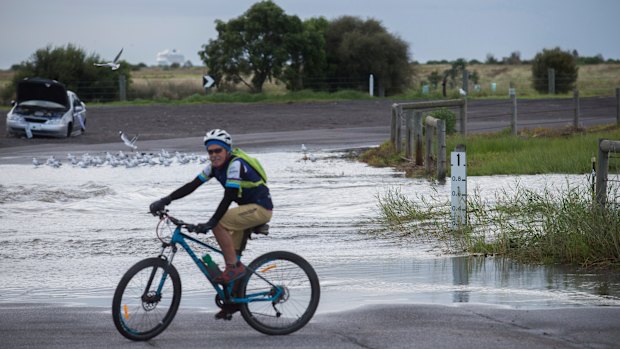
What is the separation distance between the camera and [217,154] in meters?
8.62

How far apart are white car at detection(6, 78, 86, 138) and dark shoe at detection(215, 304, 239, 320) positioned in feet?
90.8

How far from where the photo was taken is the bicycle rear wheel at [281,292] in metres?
8.59

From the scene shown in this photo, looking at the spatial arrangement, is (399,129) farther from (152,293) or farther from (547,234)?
(152,293)

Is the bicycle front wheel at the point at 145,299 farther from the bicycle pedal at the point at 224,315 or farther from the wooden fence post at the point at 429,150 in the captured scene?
the wooden fence post at the point at 429,150

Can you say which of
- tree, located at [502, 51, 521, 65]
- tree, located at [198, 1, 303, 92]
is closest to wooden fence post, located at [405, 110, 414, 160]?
tree, located at [198, 1, 303, 92]

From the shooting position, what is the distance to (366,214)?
16516mm

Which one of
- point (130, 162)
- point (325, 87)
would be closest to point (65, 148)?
point (130, 162)

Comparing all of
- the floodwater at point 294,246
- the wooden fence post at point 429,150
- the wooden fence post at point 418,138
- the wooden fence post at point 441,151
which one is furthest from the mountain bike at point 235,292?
the wooden fence post at point 418,138

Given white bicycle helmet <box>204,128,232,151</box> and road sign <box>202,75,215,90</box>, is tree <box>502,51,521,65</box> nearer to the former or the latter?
road sign <box>202,75,215,90</box>

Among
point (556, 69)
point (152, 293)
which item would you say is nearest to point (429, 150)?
point (152, 293)

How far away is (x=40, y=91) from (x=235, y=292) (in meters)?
28.2

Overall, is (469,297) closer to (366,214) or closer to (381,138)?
(366,214)

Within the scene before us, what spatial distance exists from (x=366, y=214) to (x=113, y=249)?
13.9ft

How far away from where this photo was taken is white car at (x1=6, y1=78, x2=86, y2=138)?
35.3 meters
